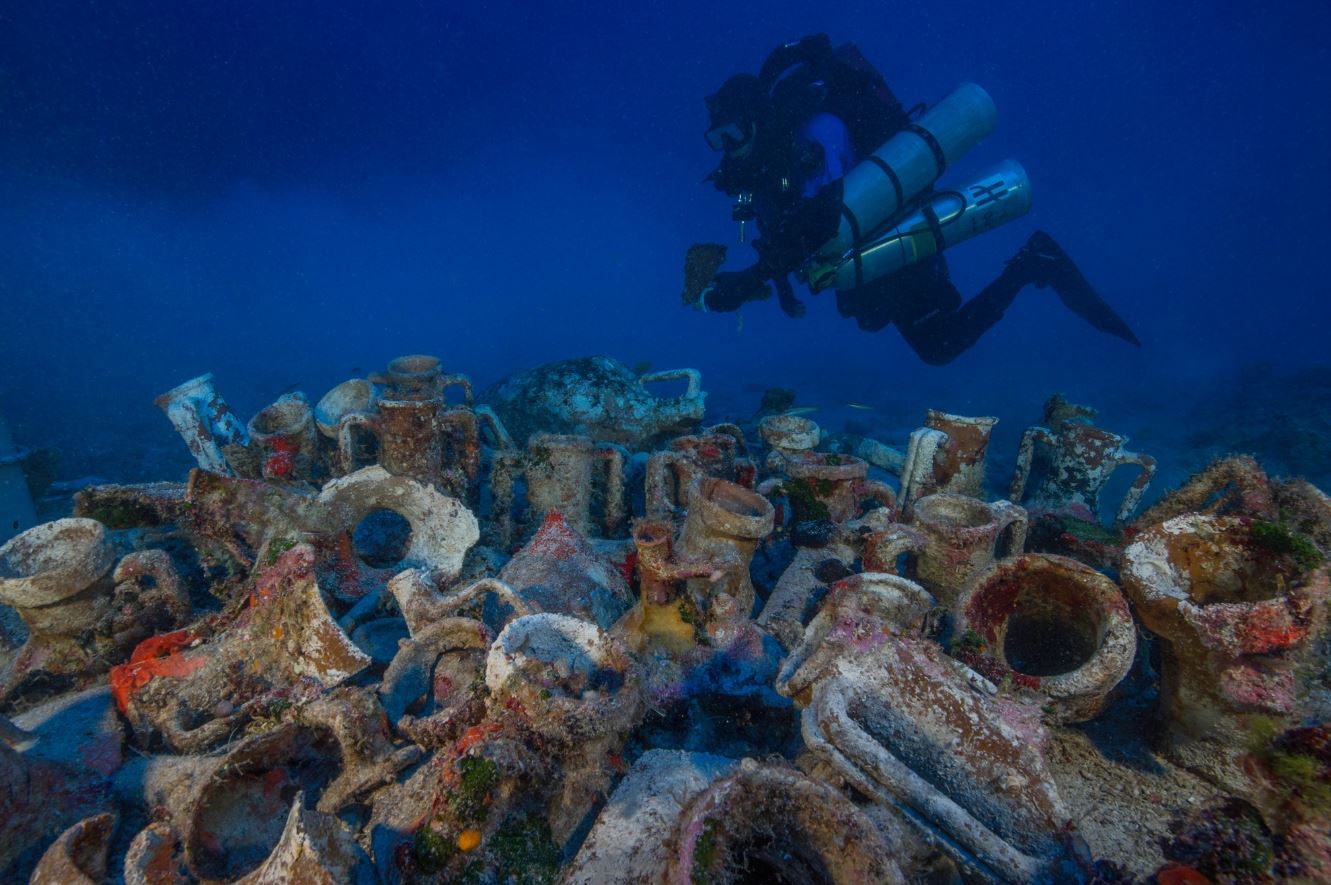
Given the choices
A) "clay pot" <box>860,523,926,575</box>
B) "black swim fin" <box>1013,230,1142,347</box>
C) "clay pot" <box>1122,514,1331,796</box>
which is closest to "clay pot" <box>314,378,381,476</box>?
"clay pot" <box>860,523,926,575</box>

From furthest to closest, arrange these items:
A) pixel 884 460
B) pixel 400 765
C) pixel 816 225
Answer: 1. pixel 816 225
2. pixel 884 460
3. pixel 400 765

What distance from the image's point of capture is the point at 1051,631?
9.39ft

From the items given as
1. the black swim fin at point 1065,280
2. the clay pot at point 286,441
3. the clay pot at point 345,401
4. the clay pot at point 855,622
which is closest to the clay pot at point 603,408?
the clay pot at point 345,401

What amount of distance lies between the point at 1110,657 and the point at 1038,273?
10.3 meters

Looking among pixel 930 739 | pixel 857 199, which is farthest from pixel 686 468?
pixel 857 199

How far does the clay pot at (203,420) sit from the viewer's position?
14.4 feet

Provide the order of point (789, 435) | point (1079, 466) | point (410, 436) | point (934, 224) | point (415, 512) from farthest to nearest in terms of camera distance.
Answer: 1. point (934, 224)
2. point (789, 435)
3. point (1079, 466)
4. point (410, 436)
5. point (415, 512)

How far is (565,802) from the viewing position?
192 cm

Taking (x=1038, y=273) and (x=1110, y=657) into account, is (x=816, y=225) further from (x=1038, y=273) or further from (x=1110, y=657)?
(x=1110, y=657)

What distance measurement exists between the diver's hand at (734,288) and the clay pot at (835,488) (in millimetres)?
4958

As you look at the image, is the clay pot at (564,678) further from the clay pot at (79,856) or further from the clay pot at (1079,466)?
the clay pot at (1079,466)

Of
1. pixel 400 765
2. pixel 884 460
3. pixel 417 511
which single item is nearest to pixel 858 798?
pixel 400 765

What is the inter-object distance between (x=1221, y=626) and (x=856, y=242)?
7.67 metres

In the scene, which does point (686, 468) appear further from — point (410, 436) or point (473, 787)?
point (473, 787)
